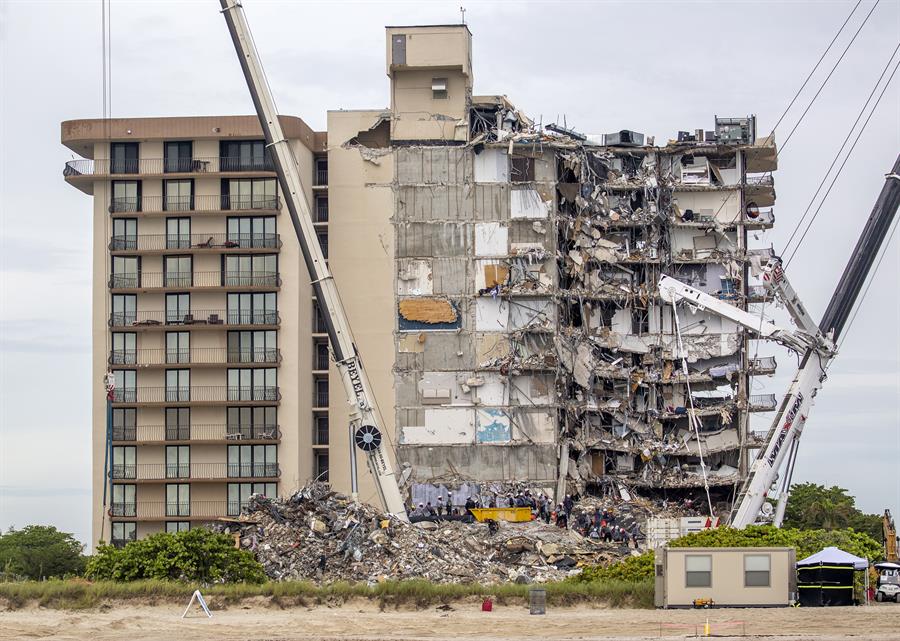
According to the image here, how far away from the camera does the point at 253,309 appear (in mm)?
100625

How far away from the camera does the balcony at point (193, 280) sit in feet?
330

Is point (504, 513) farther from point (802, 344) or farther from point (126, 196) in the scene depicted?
point (126, 196)

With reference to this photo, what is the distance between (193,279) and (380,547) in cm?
2667

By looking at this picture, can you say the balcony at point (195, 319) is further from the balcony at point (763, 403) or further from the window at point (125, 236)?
the balcony at point (763, 403)

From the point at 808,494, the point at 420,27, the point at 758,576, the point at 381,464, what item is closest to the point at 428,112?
the point at 420,27

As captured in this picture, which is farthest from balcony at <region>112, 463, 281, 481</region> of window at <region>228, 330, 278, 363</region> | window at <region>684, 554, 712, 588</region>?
window at <region>684, 554, 712, 588</region>

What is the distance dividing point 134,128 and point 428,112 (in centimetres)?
1731

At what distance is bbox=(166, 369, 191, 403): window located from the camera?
100625 millimetres

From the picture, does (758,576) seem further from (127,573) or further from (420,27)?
(420,27)

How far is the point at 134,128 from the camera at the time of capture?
102 meters

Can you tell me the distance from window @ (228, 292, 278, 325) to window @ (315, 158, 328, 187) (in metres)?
8.01

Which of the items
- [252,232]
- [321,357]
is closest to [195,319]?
[252,232]

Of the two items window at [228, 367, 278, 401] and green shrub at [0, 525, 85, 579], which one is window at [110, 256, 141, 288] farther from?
green shrub at [0, 525, 85, 579]

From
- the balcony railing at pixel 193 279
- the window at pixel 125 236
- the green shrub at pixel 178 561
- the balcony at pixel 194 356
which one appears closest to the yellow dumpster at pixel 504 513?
the balcony at pixel 194 356
